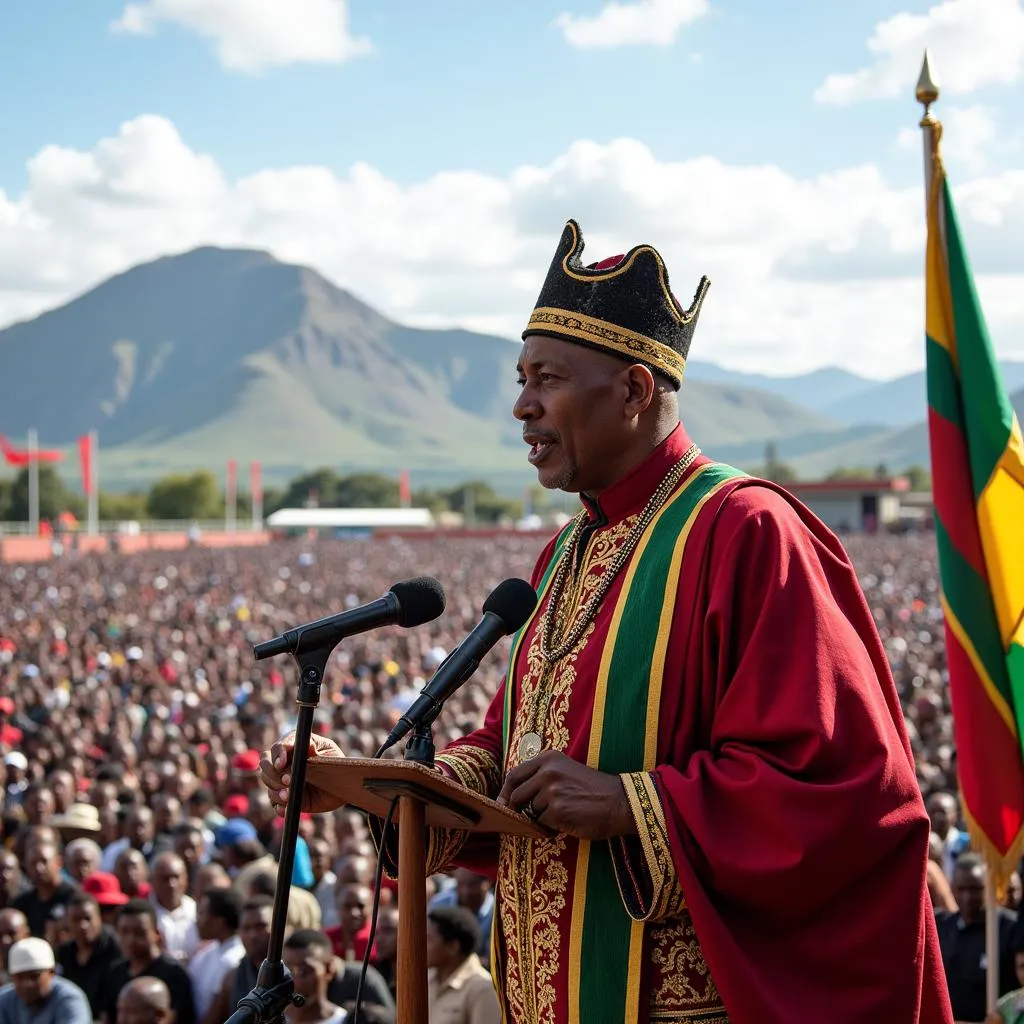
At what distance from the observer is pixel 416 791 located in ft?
7.80

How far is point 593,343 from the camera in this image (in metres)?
2.81

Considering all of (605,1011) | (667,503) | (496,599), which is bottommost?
(605,1011)

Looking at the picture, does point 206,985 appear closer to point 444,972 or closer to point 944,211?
point 444,972

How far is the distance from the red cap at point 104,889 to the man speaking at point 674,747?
5.22m

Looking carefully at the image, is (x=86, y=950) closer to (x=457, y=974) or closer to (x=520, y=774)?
(x=457, y=974)

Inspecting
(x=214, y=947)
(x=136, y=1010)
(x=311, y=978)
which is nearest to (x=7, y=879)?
(x=214, y=947)

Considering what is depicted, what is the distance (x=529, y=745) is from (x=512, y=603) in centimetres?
31

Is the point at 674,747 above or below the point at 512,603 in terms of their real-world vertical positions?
below

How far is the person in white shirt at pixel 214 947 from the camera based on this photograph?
6.33 meters

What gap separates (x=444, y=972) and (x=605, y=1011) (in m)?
3.14

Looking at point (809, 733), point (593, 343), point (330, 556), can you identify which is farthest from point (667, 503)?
point (330, 556)

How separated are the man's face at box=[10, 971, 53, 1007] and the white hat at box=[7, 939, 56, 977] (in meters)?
0.02

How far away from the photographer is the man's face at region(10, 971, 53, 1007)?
596 cm

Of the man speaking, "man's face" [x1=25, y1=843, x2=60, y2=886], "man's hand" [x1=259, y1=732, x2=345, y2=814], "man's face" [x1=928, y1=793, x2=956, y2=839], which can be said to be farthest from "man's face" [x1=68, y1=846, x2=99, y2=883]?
"man's hand" [x1=259, y1=732, x2=345, y2=814]
